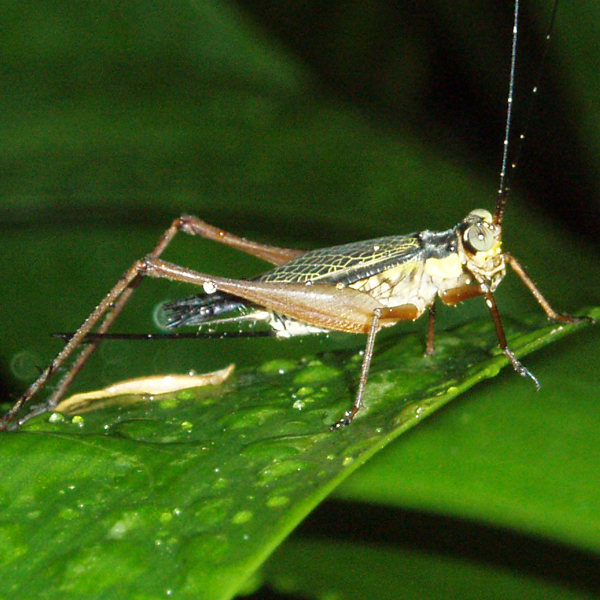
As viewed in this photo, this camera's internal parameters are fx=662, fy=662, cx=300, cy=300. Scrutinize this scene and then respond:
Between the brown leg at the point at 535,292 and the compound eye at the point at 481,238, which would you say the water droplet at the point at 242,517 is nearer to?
the brown leg at the point at 535,292

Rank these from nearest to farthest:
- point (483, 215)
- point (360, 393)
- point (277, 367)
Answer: point (360, 393) → point (277, 367) → point (483, 215)

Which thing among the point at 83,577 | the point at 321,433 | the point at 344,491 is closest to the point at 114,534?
the point at 83,577

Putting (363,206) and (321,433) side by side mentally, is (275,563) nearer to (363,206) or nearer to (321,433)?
(321,433)

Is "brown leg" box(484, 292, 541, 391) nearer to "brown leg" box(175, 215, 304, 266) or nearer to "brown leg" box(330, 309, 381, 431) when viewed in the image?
"brown leg" box(330, 309, 381, 431)

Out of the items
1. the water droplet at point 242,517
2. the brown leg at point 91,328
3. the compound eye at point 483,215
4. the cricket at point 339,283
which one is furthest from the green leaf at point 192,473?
the compound eye at point 483,215

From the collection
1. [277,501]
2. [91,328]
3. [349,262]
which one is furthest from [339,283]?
[277,501]

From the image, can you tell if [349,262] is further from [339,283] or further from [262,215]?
[262,215]
